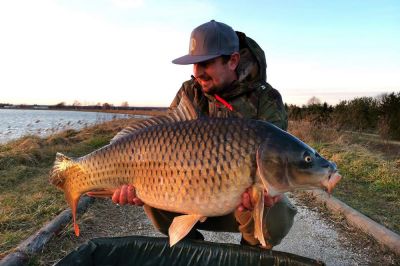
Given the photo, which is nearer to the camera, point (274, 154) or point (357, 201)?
point (274, 154)

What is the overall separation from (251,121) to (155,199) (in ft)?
1.95

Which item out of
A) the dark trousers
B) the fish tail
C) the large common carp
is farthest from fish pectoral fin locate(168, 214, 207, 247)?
the fish tail

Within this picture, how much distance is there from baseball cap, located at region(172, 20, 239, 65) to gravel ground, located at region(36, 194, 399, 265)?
5.27ft

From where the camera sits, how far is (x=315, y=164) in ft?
5.74

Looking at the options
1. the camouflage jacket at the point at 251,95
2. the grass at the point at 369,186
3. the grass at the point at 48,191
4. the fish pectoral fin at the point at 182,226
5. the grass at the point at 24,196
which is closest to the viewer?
the fish pectoral fin at the point at 182,226

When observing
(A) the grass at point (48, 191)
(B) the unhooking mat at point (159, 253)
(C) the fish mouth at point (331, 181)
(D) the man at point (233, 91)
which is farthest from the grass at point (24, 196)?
(C) the fish mouth at point (331, 181)

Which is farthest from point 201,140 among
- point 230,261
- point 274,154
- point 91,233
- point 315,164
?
point 91,233

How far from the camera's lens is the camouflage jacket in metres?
2.51

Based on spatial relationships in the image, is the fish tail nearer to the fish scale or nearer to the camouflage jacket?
the fish scale

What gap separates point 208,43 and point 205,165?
805 millimetres

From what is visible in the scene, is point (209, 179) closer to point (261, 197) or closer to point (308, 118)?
point (261, 197)

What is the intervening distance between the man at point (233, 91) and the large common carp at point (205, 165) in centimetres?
40

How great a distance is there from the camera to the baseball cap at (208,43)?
88.6 inches

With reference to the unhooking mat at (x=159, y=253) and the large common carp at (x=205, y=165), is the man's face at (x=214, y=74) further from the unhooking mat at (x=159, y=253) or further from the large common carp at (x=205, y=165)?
the unhooking mat at (x=159, y=253)
